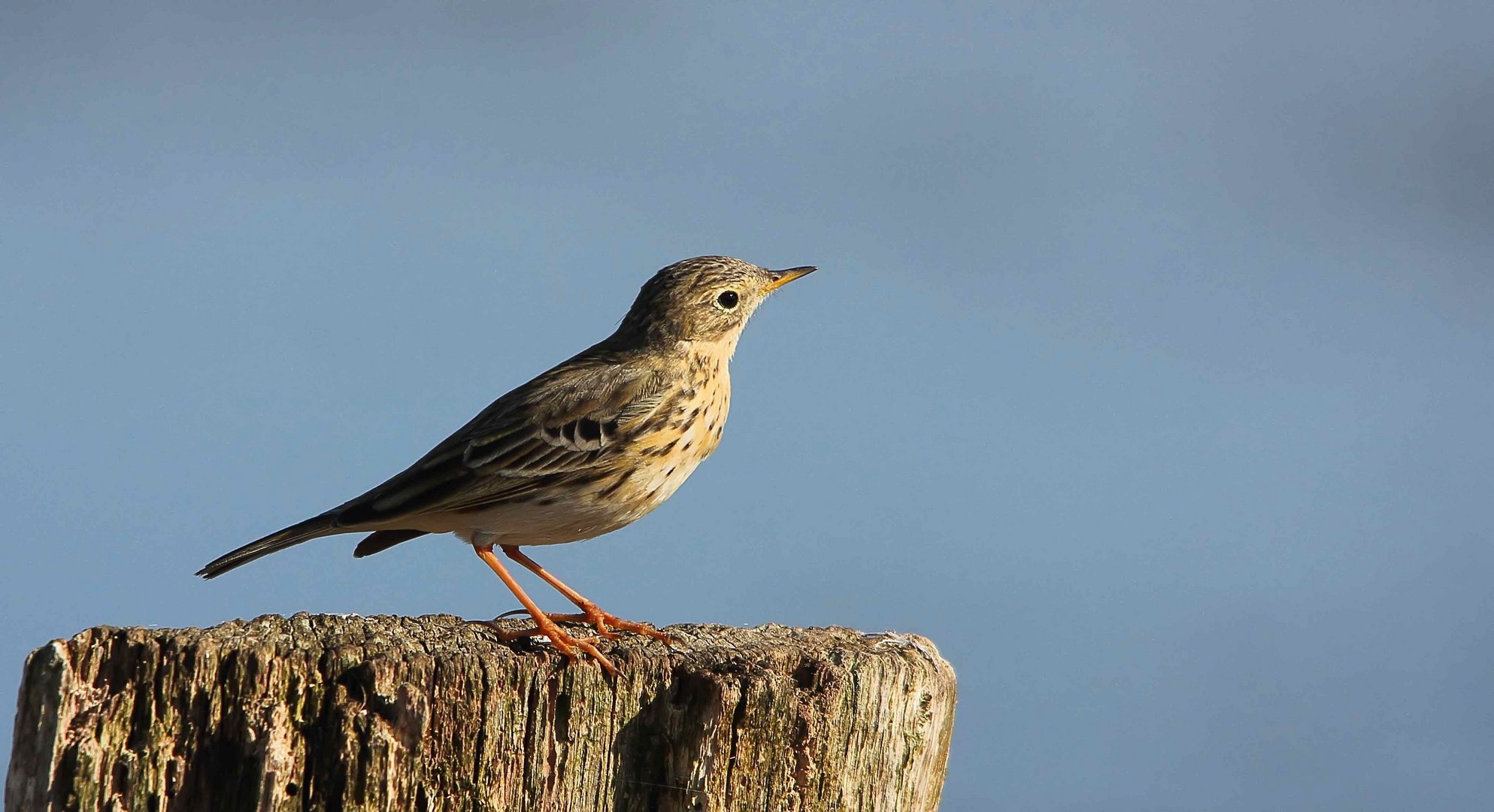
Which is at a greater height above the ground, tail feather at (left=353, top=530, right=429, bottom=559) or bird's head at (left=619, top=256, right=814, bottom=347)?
bird's head at (left=619, top=256, right=814, bottom=347)

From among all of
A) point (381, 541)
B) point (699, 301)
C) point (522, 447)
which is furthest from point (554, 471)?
point (699, 301)

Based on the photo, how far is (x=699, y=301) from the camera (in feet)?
29.7

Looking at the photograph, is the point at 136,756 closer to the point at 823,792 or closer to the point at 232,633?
the point at 232,633

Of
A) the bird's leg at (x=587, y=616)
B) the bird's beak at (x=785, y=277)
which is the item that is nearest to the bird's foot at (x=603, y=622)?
the bird's leg at (x=587, y=616)

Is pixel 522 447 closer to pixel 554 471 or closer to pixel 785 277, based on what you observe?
pixel 554 471

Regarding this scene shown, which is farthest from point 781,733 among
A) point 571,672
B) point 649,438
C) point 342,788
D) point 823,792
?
point 649,438

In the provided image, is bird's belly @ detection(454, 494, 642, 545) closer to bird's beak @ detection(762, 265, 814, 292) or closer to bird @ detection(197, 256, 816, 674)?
bird @ detection(197, 256, 816, 674)

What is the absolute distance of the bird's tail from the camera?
6.96m

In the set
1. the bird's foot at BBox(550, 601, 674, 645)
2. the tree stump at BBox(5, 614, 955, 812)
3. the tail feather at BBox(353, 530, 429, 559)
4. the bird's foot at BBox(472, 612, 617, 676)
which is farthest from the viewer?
the tail feather at BBox(353, 530, 429, 559)

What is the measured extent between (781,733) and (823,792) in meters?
0.26

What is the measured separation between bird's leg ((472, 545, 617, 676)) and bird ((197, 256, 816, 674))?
2 centimetres

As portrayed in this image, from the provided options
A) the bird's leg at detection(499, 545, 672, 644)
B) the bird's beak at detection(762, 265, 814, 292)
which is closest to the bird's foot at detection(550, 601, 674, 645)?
the bird's leg at detection(499, 545, 672, 644)

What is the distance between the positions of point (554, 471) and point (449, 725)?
3.13 meters

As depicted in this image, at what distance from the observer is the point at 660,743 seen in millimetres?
4934
